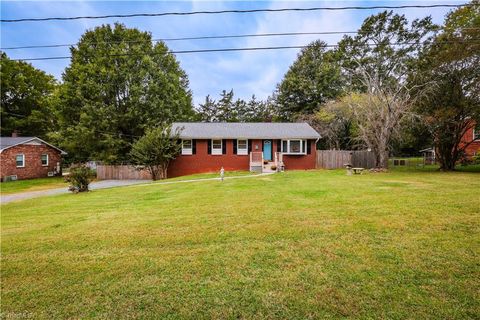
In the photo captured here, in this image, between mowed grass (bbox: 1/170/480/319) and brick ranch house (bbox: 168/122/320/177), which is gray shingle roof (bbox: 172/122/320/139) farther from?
mowed grass (bbox: 1/170/480/319)

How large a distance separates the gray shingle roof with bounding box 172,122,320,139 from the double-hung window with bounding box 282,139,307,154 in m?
0.62

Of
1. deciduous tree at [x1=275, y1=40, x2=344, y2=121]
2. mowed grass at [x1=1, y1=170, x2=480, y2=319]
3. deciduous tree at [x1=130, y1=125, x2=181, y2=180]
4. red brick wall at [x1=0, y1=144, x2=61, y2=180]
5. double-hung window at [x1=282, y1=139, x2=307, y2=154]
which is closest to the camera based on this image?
mowed grass at [x1=1, y1=170, x2=480, y2=319]

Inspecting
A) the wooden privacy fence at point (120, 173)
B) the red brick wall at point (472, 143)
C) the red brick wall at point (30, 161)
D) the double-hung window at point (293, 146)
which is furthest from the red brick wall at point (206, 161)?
the red brick wall at point (472, 143)

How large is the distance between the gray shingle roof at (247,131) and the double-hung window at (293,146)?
624 mm

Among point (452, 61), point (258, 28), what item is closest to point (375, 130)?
point (452, 61)

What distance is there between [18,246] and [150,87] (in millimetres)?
24977

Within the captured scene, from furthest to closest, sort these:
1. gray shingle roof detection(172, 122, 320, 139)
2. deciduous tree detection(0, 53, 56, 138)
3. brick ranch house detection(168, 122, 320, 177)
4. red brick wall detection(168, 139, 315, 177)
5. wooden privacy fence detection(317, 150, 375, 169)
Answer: deciduous tree detection(0, 53, 56, 138) < wooden privacy fence detection(317, 150, 375, 169) < red brick wall detection(168, 139, 315, 177) < brick ranch house detection(168, 122, 320, 177) < gray shingle roof detection(172, 122, 320, 139)

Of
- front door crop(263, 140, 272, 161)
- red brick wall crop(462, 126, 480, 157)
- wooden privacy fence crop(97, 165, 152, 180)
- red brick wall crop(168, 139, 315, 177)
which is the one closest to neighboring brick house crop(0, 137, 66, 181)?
wooden privacy fence crop(97, 165, 152, 180)

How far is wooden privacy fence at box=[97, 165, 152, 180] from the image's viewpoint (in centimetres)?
2373

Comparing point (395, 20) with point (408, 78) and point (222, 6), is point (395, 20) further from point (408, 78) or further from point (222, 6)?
point (222, 6)

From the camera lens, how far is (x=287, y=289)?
10.1 feet

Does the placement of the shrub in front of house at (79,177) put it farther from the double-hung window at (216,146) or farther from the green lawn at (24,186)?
the double-hung window at (216,146)

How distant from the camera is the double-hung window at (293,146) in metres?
22.8

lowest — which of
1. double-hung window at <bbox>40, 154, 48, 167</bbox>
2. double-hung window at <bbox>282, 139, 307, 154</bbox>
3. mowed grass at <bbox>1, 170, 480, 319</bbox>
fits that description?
mowed grass at <bbox>1, 170, 480, 319</bbox>
